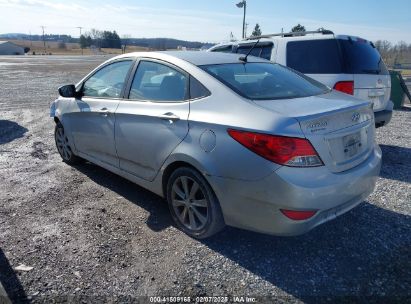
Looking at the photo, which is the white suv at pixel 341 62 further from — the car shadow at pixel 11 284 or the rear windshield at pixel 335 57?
the car shadow at pixel 11 284

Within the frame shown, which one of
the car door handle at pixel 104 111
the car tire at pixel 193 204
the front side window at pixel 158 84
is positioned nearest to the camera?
the car tire at pixel 193 204

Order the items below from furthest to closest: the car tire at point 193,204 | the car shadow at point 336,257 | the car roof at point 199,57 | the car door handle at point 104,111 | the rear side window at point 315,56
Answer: the rear side window at point 315,56, the car door handle at point 104,111, the car roof at point 199,57, the car tire at point 193,204, the car shadow at point 336,257

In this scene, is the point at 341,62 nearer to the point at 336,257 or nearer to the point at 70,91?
the point at 336,257

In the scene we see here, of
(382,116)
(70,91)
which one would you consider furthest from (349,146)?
(70,91)

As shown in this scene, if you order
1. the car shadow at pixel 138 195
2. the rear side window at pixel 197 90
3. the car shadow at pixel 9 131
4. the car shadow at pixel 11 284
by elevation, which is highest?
the rear side window at pixel 197 90

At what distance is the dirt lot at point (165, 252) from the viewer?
2.75m

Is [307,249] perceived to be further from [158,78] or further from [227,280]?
[158,78]

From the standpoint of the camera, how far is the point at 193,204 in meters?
3.34

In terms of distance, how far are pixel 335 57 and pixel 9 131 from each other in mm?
6747

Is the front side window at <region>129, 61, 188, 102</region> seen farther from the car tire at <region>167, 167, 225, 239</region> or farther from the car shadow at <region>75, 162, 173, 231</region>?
the car shadow at <region>75, 162, 173, 231</region>

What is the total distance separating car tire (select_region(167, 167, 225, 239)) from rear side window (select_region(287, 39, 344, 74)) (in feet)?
10.9

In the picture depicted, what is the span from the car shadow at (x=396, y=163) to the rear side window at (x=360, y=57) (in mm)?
1389

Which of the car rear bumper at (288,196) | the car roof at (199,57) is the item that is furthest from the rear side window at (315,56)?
the car rear bumper at (288,196)

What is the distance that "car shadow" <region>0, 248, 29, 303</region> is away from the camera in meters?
2.66
